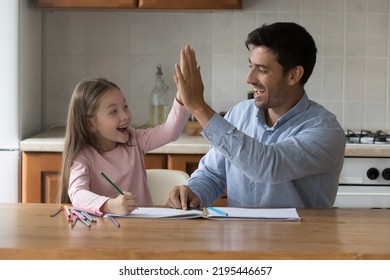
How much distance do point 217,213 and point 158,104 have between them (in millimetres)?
2089

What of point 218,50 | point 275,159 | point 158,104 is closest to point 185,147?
point 158,104

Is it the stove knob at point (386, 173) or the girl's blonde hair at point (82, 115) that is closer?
the girl's blonde hair at point (82, 115)

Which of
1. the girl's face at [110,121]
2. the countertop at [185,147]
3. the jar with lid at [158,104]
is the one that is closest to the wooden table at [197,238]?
the girl's face at [110,121]

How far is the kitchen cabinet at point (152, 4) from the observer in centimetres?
404

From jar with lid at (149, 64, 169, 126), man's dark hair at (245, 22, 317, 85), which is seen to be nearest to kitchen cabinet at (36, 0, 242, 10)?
jar with lid at (149, 64, 169, 126)

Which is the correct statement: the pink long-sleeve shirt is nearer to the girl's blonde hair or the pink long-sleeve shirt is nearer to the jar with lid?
the girl's blonde hair

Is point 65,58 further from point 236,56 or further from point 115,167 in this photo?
point 115,167

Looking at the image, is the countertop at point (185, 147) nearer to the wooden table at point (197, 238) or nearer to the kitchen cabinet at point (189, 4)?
the kitchen cabinet at point (189, 4)

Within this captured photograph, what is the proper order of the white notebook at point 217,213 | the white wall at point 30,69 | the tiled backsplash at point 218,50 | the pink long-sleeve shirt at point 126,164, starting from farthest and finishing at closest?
the tiled backsplash at point 218,50
the white wall at point 30,69
the pink long-sleeve shirt at point 126,164
the white notebook at point 217,213

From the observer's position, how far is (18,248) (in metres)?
1.92

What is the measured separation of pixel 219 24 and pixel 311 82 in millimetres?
581

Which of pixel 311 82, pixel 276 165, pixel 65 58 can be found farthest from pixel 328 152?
pixel 65 58

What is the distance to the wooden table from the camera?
1.90m

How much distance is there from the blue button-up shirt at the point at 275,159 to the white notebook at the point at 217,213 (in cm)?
11
